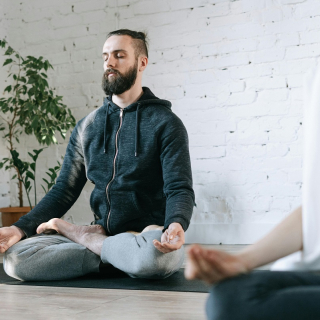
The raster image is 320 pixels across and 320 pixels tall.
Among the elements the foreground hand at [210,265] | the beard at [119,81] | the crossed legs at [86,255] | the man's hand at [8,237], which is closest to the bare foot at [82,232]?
the crossed legs at [86,255]

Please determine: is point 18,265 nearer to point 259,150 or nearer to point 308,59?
point 259,150

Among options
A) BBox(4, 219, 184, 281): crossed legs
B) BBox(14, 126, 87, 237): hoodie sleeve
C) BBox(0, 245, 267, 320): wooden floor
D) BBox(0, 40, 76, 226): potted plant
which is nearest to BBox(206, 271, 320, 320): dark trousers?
BBox(0, 245, 267, 320): wooden floor

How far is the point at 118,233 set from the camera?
2439 millimetres

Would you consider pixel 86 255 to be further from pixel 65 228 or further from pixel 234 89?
pixel 234 89

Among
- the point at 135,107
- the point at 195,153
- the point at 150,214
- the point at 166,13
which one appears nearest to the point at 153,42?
the point at 166,13

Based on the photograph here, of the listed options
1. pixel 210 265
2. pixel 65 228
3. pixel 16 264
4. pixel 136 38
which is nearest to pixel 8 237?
pixel 16 264

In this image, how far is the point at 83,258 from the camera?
2.31m

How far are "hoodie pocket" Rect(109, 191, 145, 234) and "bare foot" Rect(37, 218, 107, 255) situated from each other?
77mm

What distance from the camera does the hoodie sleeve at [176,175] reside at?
207 cm

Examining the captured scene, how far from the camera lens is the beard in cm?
244

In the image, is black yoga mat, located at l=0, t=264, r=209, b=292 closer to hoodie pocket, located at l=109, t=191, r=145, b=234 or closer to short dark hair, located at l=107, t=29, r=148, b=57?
hoodie pocket, located at l=109, t=191, r=145, b=234

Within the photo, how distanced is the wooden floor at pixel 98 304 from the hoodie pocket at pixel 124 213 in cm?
45

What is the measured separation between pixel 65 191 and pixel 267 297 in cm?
189

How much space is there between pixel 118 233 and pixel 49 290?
504 millimetres
